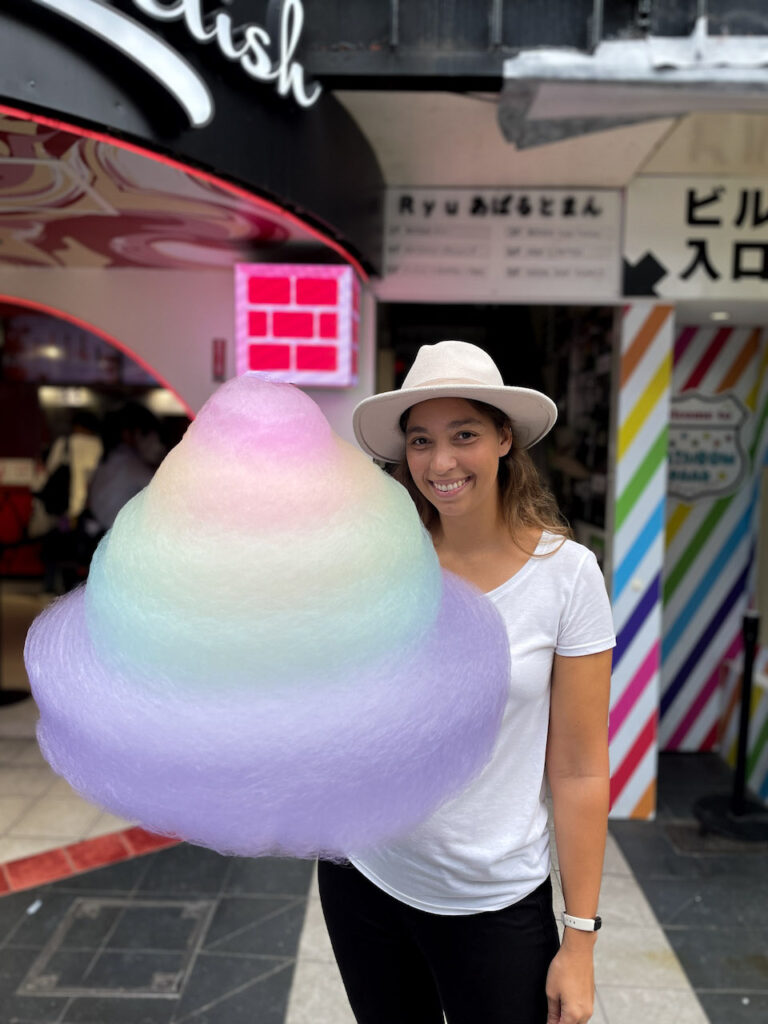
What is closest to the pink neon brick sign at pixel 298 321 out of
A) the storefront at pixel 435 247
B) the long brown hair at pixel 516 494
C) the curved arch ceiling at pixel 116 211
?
the storefront at pixel 435 247

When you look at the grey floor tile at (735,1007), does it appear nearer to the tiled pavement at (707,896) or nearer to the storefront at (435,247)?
the tiled pavement at (707,896)

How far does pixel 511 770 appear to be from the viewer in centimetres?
128

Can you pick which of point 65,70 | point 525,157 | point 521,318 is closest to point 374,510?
point 65,70

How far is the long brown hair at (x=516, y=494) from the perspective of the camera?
53.6 inches

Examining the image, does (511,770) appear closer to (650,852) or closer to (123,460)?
(650,852)

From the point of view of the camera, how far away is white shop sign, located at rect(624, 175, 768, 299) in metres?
3.54

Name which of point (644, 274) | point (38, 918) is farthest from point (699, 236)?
point (38, 918)

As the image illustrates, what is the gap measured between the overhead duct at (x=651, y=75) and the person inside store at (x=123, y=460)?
3192mm

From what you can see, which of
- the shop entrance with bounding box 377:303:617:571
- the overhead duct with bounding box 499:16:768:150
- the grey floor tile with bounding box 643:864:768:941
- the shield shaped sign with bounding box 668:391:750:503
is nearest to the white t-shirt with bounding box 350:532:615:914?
the overhead duct with bounding box 499:16:768:150

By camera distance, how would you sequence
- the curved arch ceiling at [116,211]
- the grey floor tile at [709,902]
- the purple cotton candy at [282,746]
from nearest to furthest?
1. the purple cotton candy at [282,746]
2. the curved arch ceiling at [116,211]
3. the grey floor tile at [709,902]

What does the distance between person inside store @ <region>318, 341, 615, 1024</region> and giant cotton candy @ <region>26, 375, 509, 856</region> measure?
0.28 metres

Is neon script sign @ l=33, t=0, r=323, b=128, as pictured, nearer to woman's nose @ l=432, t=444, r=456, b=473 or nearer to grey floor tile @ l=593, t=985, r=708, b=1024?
woman's nose @ l=432, t=444, r=456, b=473

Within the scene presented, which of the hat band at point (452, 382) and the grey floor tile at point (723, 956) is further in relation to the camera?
the grey floor tile at point (723, 956)

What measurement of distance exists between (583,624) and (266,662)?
594 mm
